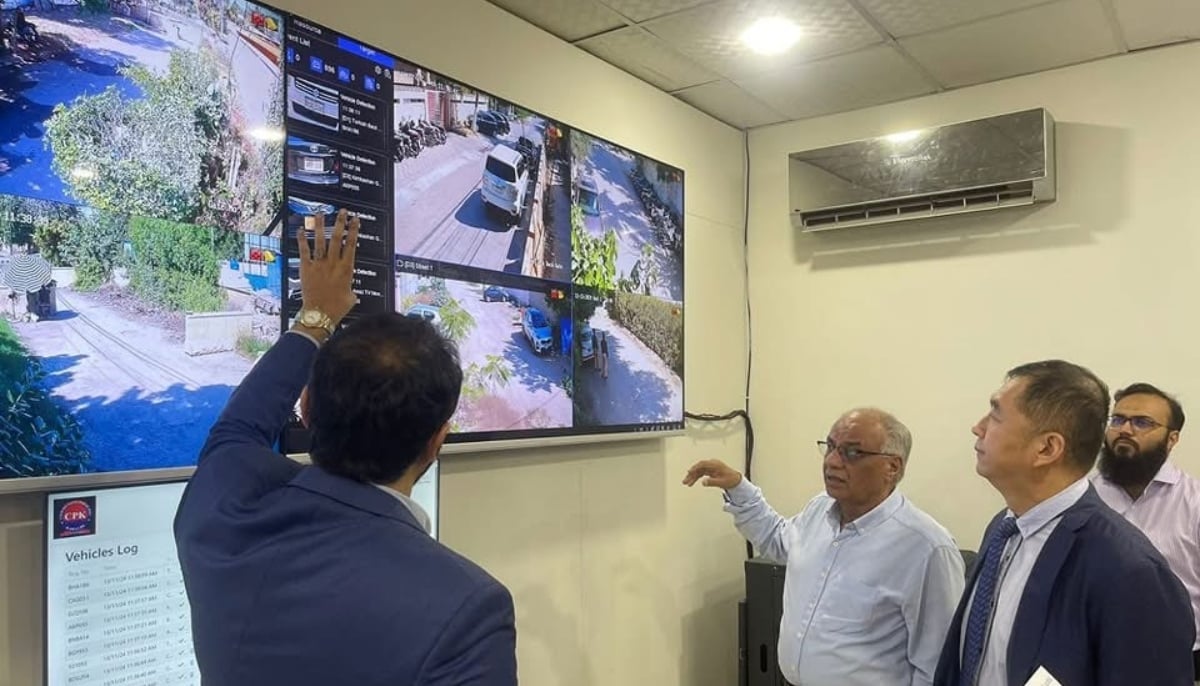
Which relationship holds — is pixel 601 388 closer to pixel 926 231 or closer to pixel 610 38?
pixel 610 38

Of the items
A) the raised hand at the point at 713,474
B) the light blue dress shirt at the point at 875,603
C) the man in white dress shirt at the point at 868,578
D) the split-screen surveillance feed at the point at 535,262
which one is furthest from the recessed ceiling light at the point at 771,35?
the light blue dress shirt at the point at 875,603

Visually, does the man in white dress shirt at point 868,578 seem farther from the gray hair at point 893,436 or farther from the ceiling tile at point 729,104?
the ceiling tile at point 729,104

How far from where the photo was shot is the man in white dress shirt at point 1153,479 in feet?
8.96

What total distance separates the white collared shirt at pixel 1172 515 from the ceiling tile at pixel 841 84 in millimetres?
1736

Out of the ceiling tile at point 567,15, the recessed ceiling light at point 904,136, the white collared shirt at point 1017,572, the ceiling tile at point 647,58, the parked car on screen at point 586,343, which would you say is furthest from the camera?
the recessed ceiling light at point 904,136

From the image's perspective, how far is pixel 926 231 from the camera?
361 cm

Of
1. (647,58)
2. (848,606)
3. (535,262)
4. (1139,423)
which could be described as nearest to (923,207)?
(1139,423)

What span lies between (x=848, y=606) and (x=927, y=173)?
2.02m

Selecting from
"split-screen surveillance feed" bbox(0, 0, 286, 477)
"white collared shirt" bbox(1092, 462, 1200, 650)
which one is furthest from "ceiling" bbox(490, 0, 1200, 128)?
"white collared shirt" bbox(1092, 462, 1200, 650)

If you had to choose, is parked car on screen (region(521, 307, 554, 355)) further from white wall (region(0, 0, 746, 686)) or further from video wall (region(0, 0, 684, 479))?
white wall (region(0, 0, 746, 686))

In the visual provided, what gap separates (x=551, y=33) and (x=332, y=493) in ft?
7.27

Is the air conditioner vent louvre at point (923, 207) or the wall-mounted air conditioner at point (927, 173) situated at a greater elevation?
the wall-mounted air conditioner at point (927, 173)

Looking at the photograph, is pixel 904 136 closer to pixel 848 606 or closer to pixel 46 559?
pixel 848 606

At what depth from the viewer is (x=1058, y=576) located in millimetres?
1555
